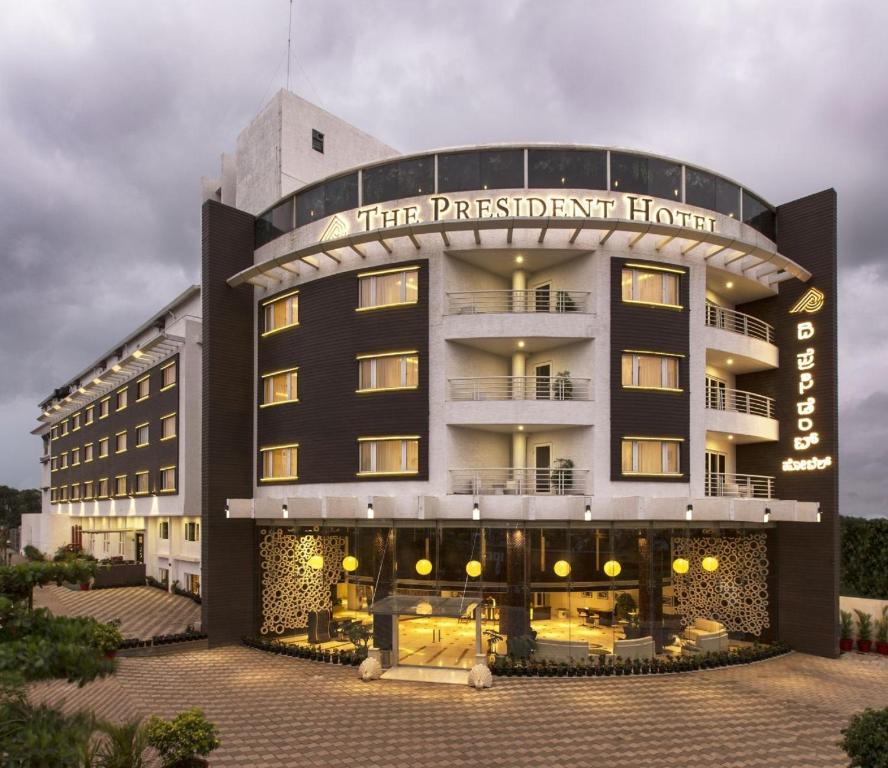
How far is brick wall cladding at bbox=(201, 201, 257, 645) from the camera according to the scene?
29.3m

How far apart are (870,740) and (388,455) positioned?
1918 cm

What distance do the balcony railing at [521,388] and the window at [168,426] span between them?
22701 mm

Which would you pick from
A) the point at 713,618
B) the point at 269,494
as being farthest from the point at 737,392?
the point at 269,494

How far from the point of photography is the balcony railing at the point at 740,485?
29.2 meters

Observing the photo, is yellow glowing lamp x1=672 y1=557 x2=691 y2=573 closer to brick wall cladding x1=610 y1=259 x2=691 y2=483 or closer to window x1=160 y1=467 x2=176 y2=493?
brick wall cladding x1=610 y1=259 x2=691 y2=483

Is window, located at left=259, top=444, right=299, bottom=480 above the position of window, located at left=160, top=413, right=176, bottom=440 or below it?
below

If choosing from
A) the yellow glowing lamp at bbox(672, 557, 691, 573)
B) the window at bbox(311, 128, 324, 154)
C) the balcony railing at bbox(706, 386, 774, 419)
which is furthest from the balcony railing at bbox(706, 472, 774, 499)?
the window at bbox(311, 128, 324, 154)

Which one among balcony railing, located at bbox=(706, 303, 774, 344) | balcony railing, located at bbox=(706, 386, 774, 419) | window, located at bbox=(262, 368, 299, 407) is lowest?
balcony railing, located at bbox=(706, 386, 774, 419)

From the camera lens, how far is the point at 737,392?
3056cm

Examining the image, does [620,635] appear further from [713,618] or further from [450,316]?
[450,316]

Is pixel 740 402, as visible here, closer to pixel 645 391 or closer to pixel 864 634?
pixel 645 391

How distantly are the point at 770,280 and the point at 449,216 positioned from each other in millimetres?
15609

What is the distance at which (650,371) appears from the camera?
2723cm

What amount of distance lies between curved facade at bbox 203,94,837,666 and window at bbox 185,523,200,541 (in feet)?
40.7
